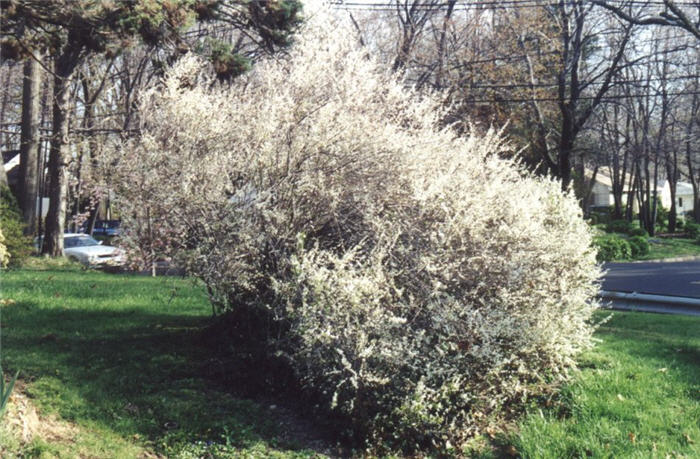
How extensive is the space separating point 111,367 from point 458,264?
10.9ft

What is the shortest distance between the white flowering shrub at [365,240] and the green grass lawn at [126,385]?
26.1 inches

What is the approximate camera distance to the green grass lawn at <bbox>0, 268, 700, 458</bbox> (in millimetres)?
4883

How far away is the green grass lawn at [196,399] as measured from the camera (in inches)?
192

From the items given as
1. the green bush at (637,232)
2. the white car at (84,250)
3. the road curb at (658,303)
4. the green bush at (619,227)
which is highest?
the green bush at (619,227)

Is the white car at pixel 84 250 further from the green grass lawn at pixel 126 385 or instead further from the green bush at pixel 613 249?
the green bush at pixel 613 249

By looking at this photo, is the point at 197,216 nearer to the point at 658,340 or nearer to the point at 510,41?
the point at 658,340

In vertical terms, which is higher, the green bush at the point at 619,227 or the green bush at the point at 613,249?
the green bush at the point at 619,227

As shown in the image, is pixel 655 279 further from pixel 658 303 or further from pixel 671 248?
pixel 671 248

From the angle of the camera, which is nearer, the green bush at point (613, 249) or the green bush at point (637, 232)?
the green bush at point (613, 249)

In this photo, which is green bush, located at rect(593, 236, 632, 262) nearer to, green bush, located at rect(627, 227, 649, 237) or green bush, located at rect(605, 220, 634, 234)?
green bush, located at rect(627, 227, 649, 237)

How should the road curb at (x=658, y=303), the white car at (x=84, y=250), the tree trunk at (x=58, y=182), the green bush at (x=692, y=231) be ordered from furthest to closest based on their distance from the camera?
the green bush at (x=692, y=231), the white car at (x=84, y=250), the tree trunk at (x=58, y=182), the road curb at (x=658, y=303)

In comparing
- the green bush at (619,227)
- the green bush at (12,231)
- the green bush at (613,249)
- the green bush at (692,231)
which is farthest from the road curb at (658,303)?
the green bush at (692,231)

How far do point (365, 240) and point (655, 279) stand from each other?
14.2 meters

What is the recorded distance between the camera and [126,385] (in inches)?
222
